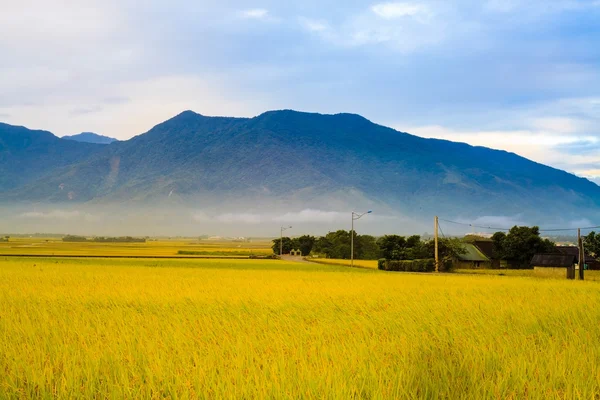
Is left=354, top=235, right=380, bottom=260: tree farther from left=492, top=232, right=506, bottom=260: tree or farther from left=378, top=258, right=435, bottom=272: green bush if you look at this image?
left=378, top=258, right=435, bottom=272: green bush

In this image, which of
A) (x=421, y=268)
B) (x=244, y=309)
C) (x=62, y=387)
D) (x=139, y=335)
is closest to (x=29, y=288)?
(x=244, y=309)

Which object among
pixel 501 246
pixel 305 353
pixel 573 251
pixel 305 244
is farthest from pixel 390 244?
pixel 305 353

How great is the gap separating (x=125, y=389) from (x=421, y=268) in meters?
66.9

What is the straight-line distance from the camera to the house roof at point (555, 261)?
7244cm

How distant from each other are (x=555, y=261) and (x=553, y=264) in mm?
946

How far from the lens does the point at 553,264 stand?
7350 cm

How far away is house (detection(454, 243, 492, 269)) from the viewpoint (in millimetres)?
87169

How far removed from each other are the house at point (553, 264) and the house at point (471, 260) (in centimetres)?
1137

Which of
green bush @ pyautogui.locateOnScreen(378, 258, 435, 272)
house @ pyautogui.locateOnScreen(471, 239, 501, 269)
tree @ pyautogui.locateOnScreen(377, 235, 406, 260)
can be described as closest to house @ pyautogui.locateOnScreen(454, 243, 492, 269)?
→ house @ pyautogui.locateOnScreen(471, 239, 501, 269)

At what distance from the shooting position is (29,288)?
79.2 feet

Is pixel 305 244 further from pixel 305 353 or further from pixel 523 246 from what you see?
pixel 305 353

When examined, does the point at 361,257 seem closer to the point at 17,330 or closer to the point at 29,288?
the point at 29,288

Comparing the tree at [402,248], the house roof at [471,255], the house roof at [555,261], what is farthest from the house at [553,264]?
the tree at [402,248]

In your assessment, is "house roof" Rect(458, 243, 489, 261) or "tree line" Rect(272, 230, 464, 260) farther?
"house roof" Rect(458, 243, 489, 261)
